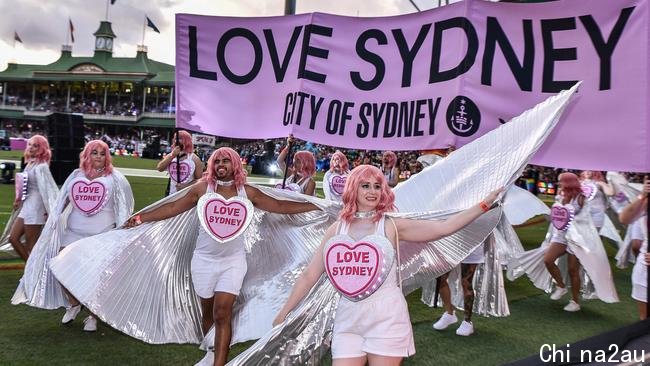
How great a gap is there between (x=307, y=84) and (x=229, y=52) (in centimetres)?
76

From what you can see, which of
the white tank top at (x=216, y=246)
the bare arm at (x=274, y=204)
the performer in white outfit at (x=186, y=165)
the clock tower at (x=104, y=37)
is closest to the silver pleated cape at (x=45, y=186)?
the performer in white outfit at (x=186, y=165)

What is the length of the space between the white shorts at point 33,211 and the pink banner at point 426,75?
281cm

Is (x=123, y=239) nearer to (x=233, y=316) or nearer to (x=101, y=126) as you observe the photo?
(x=233, y=316)

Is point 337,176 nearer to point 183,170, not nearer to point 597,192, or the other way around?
point 183,170

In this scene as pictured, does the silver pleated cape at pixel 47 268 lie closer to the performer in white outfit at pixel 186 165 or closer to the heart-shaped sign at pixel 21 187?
the heart-shaped sign at pixel 21 187

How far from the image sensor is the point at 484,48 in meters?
4.30

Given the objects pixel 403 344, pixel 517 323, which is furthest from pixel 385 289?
pixel 517 323

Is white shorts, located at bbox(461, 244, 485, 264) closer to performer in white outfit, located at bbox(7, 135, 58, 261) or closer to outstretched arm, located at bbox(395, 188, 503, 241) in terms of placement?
outstretched arm, located at bbox(395, 188, 503, 241)

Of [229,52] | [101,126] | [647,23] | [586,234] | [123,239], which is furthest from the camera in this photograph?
[101,126]

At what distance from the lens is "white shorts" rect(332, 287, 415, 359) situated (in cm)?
301

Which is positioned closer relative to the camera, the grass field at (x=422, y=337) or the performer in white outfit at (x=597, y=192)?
the grass field at (x=422, y=337)

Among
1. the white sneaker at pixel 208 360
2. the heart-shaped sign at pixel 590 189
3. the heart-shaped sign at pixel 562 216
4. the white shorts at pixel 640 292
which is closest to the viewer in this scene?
the white sneaker at pixel 208 360

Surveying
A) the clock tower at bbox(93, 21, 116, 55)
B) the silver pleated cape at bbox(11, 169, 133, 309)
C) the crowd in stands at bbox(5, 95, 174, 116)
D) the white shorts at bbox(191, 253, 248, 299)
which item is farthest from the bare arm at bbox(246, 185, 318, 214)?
the clock tower at bbox(93, 21, 116, 55)

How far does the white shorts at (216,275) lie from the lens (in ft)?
13.9
